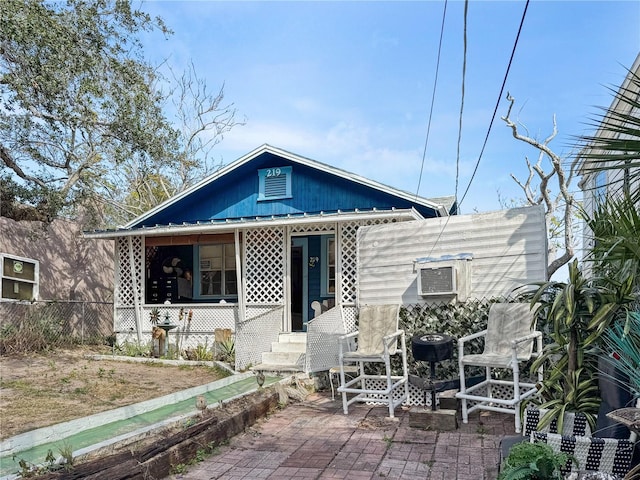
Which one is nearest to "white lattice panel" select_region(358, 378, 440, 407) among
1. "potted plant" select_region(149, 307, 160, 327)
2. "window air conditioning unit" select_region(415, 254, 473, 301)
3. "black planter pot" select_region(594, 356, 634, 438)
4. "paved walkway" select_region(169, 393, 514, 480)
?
"paved walkway" select_region(169, 393, 514, 480)

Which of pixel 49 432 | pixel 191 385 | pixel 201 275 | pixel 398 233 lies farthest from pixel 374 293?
pixel 201 275

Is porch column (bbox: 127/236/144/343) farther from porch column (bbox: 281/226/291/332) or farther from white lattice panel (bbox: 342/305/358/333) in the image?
white lattice panel (bbox: 342/305/358/333)

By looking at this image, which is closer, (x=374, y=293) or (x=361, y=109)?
(x=374, y=293)

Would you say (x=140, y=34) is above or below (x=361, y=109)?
above

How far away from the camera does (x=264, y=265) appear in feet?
36.3

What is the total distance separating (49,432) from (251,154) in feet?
25.6

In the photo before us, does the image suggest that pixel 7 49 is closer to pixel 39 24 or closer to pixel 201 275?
pixel 39 24

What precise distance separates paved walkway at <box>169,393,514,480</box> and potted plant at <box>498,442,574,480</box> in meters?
1.24

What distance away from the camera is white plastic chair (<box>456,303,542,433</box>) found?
5441 millimetres

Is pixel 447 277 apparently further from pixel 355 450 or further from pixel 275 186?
pixel 275 186

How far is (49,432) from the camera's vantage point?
481 cm

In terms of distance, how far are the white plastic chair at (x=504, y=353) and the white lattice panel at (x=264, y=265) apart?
5457mm

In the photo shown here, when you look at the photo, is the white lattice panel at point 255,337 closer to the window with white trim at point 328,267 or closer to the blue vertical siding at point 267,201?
the window with white trim at point 328,267

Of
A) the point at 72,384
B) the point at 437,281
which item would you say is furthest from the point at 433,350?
the point at 72,384
